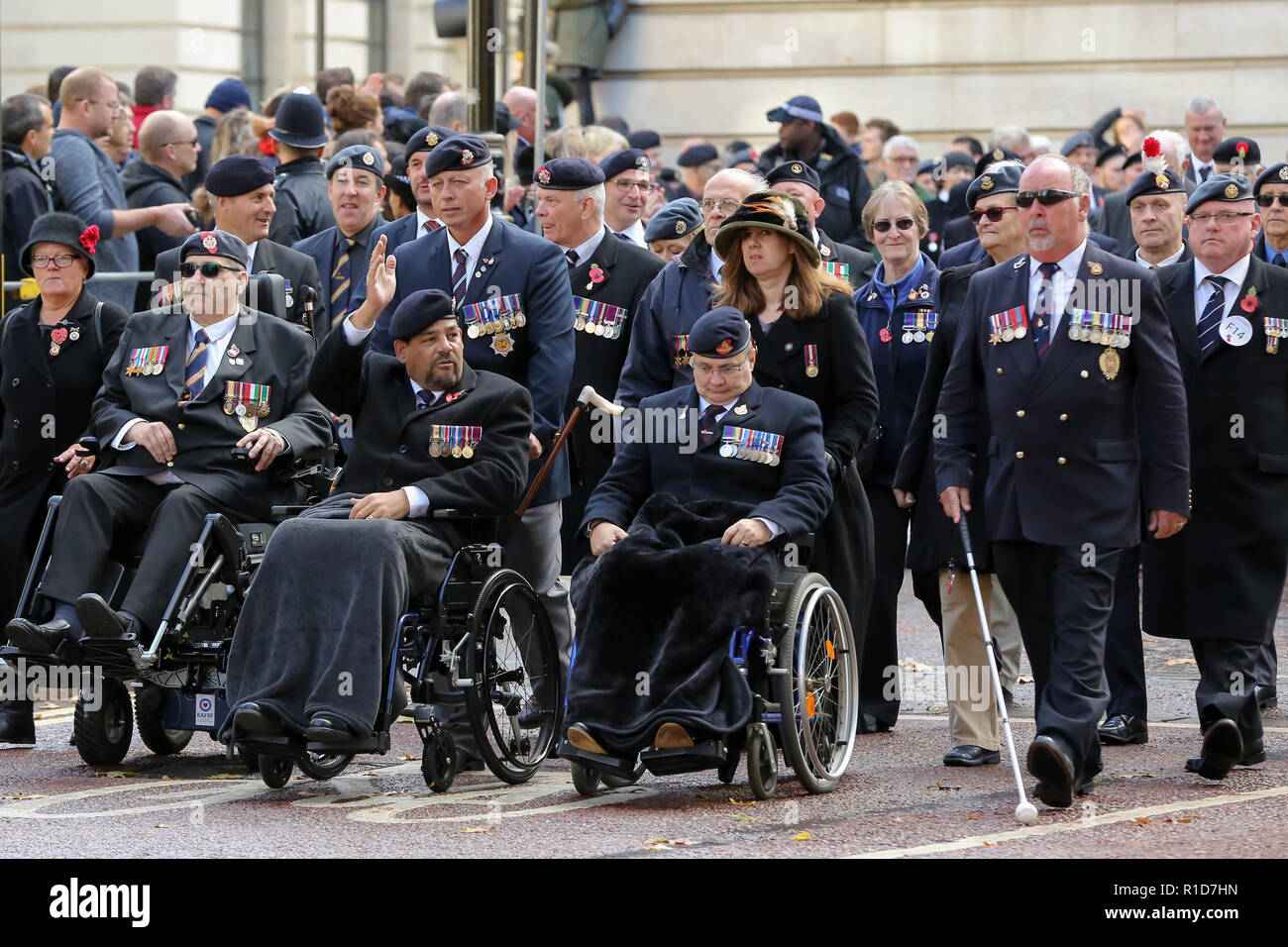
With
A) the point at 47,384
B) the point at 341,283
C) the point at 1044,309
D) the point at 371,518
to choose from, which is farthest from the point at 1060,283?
the point at 47,384

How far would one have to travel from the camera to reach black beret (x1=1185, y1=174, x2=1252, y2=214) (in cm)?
893

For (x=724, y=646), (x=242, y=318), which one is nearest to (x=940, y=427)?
(x=724, y=646)

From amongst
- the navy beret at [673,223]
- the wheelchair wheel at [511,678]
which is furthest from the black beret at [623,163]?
the wheelchair wheel at [511,678]

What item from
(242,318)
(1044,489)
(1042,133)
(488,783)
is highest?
(1042,133)

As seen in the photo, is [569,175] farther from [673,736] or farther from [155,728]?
[673,736]

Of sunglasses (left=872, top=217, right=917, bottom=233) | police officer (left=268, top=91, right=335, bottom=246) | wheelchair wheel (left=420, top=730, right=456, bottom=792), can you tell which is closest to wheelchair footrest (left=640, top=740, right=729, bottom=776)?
wheelchair wheel (left=420, top=730, right=456, bottom=792)

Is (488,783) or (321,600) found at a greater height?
(321,600)

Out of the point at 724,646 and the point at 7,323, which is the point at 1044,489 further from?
the point at 7,323

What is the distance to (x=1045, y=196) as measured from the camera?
7.93 m

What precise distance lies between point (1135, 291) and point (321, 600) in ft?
9.70

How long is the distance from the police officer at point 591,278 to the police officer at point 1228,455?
229cm

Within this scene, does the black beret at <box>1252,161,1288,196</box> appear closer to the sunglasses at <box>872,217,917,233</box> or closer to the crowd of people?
the crowd of people

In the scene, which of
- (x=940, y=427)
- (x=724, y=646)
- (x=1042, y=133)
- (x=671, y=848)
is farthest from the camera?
(x=1042, y=133)

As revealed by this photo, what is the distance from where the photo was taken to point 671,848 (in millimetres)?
6984
